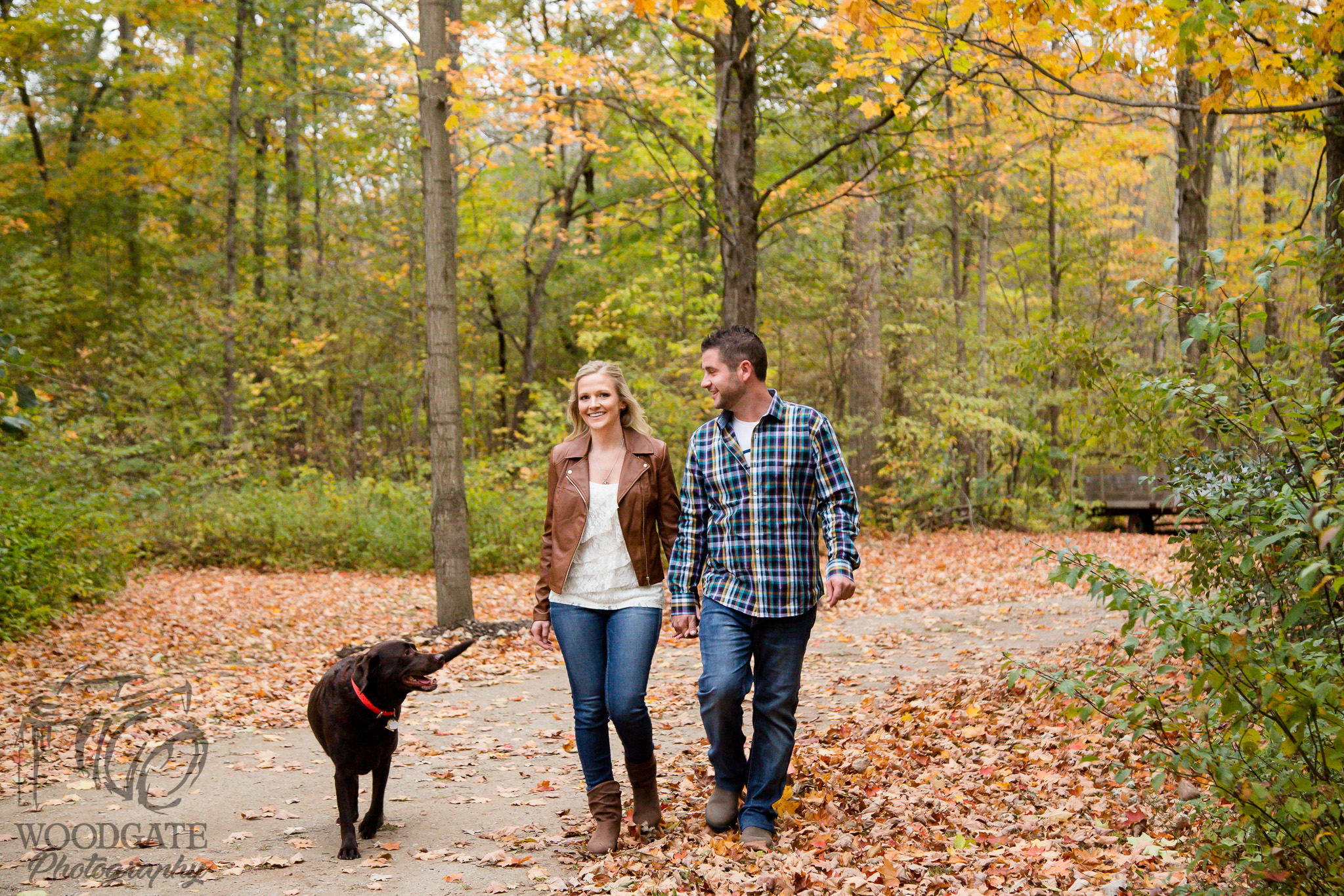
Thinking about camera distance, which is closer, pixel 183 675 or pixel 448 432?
pixel 183 675

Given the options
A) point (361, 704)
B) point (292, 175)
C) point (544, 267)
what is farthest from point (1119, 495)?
point (361, 704)

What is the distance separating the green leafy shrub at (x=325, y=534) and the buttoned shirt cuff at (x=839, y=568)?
11.3m

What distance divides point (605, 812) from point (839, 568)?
145 cm

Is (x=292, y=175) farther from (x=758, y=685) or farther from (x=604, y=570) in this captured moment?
(x=758, y=685)

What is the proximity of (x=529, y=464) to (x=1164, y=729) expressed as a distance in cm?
1415

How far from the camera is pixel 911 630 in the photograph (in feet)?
33.0

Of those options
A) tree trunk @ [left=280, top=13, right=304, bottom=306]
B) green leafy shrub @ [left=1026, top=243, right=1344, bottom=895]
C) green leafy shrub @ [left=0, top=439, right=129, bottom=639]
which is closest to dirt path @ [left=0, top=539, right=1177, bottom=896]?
green leafy shrub @ [left=1026, top=243, right=1344, bottom=895]

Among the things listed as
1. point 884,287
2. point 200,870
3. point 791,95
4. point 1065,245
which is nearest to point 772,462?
point 200,870

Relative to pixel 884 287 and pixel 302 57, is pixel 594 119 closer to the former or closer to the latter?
pixel 884 287

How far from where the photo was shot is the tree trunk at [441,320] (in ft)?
30.3

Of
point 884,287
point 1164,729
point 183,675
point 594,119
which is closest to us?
point 1164,729

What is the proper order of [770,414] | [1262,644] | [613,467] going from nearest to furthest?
[1262,644]
[770,414]
[613,467]

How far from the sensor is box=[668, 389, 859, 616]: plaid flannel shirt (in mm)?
4051

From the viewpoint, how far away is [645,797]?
14.5 feet
